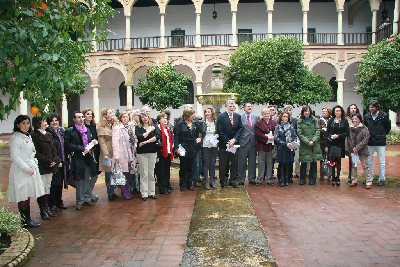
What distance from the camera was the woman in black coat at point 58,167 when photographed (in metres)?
7.11

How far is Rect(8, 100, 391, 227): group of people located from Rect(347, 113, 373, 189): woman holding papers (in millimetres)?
21

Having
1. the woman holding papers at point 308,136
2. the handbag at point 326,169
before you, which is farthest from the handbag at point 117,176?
the handbag at point 326,169

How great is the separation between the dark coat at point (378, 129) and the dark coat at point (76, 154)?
5.99 m

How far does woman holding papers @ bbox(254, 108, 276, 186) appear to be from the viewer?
9.12 meters

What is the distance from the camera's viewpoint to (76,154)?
7.29m

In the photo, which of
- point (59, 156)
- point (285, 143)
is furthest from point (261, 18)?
point (59, 156)

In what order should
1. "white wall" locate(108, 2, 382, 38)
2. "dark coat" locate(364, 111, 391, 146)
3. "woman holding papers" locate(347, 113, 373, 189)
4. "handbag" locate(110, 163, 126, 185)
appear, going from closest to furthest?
"handbag" locate(110, 163, 126, 185) → "woman holding papers" locate(347, 113, 373, 189) → "dark coat" locate(364, 111, 391, 146) → "white wall" locate(108, 2, 382, 38)

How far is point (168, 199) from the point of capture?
793 centimetres

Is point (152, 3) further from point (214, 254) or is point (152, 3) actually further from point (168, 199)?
point (214, 254)

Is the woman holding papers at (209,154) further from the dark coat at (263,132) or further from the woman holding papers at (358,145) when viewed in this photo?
the woman holding papers at (358,145)

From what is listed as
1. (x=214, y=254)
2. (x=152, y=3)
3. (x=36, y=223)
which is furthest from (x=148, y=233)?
(x=152, y=3)

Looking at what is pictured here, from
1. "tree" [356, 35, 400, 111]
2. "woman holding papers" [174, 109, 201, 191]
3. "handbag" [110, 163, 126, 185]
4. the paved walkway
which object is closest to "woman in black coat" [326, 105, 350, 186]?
the paved walkway

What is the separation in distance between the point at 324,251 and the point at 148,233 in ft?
7.69

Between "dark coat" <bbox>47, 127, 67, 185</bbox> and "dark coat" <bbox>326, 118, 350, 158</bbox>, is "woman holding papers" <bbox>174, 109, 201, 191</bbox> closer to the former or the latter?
"dark coat" <bbox>47, 127, 67, 185</bbox>
